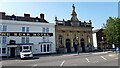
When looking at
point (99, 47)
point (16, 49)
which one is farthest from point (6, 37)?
point (99, 47)

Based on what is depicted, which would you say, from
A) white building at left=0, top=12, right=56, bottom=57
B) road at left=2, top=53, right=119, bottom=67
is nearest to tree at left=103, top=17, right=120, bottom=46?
road at left=2, top=53, right=119, bottom=67

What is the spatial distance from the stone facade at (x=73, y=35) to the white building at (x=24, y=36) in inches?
106

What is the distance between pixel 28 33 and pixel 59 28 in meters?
9.64

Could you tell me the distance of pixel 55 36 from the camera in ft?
166

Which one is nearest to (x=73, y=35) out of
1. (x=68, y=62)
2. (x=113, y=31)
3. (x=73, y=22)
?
(x=73, y=22)

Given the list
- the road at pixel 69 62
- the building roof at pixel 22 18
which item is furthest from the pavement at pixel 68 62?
the building roof at pixel 22 18

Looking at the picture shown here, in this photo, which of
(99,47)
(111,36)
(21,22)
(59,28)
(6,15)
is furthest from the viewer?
(99,47)

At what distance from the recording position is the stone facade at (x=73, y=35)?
5199 cm

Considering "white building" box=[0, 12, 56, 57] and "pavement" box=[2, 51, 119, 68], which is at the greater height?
"white building" box=[0, 12, 56, 57]

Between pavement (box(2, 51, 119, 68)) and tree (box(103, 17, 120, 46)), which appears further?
tree (box(103, 17, 120, 46))

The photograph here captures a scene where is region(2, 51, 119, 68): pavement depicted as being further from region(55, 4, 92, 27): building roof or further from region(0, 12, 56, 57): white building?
region(55, 4, 92, 27): building roof

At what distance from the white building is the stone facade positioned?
269cm

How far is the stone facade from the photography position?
51991 mm

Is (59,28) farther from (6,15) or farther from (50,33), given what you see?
(6,15)
